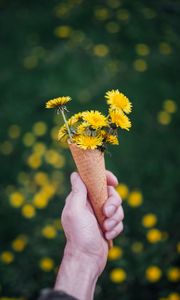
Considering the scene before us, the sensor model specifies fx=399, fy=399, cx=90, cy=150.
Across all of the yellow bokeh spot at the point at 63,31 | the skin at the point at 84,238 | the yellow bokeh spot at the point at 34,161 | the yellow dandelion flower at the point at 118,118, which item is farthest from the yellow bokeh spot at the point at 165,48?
the yellow dandelion flower at the point at 118,118

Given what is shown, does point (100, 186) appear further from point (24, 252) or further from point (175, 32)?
point (175, 32)

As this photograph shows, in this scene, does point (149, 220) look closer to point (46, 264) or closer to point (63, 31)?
point (46, 264)

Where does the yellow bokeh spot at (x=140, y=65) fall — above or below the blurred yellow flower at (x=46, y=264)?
above

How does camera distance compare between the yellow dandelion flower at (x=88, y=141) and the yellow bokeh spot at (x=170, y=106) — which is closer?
the yellow dandelion flower at (x=88, y=141)

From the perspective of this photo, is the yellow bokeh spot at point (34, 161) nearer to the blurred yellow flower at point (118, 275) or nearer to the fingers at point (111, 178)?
the blurred yellow flower at point (118, 275)

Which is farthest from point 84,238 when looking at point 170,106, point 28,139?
point 170,106

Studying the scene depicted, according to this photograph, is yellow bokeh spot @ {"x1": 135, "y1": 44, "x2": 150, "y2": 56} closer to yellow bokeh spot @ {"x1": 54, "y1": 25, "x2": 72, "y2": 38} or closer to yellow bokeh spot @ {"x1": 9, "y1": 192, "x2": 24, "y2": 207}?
yellow bokeh spot @ {"x1": 54, "y1": 25, "x2": 72, "y2": 38}

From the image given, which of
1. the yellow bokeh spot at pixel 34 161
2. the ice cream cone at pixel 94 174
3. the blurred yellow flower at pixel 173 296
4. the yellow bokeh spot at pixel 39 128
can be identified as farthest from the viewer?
the yellow bokeh spot at pixel 39 128
